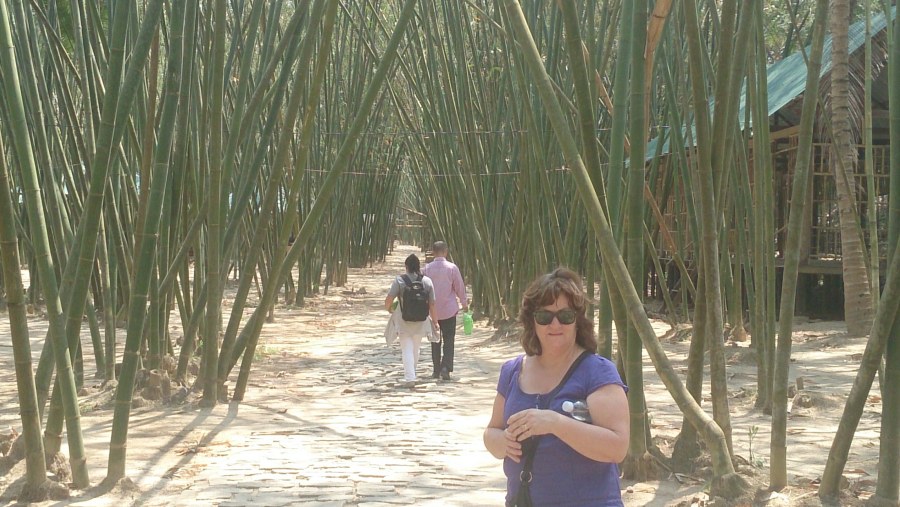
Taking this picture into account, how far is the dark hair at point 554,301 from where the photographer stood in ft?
6.14

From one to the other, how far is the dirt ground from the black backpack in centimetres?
41

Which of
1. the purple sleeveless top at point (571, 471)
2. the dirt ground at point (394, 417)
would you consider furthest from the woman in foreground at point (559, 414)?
the dirt ground at point (394, 417)

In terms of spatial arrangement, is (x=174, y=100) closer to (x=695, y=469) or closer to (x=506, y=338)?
(x=695, y=469)

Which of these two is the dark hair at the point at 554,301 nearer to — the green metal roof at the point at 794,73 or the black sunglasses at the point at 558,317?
the black sunglasses at the point at 558,317

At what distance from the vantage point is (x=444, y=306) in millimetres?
6207

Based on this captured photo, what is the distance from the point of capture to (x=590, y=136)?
3.02 m

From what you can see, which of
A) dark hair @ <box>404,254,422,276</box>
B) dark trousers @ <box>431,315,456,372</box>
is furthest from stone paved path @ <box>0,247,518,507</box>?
dark hair @ <box>404,254,422,276</box>

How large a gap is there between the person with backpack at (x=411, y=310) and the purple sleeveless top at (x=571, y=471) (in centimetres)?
400

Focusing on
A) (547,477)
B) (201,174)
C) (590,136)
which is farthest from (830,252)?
(547,477)

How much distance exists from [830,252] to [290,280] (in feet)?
19.2

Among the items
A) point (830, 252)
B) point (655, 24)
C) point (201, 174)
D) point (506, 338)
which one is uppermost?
point (655, 24)

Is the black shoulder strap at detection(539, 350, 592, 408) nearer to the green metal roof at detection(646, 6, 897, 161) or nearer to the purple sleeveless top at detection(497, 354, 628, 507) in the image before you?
the purple sleeveless top at detection(497, 354, 628, 507)

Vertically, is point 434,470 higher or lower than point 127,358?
lower

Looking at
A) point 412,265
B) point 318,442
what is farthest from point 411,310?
point 318,442
